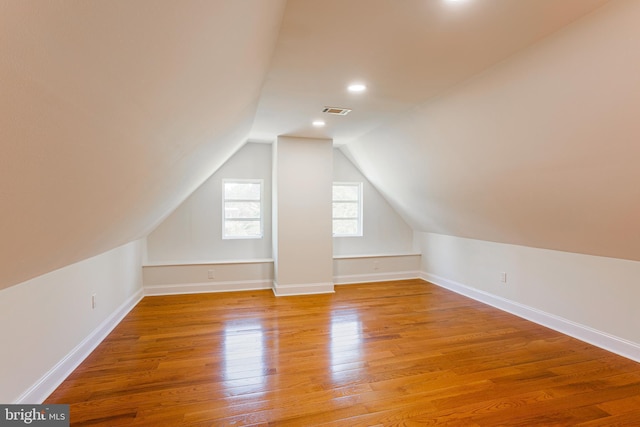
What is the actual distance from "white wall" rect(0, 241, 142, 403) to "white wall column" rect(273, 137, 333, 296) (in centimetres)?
207

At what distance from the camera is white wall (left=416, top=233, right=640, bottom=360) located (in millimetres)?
2717

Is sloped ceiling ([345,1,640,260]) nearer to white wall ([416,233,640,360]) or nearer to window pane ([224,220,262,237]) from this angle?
white wall ([416,233,640,360])

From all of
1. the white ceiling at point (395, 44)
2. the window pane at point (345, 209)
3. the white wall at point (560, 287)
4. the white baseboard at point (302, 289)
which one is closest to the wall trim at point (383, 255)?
the white baseboard at point (302, 289)

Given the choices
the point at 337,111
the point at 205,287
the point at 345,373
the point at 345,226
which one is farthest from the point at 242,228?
the point at 345,373

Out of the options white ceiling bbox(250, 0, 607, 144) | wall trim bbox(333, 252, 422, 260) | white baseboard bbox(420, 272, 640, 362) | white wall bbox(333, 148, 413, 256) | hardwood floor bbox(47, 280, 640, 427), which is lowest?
hardwood floor bbox(47, 280, 640, 427)

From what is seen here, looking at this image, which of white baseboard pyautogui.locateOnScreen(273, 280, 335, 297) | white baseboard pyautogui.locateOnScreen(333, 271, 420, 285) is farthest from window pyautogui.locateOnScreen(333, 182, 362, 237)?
white baseboard pyautogui.locateOnScreen(273, 280, 335, 297)

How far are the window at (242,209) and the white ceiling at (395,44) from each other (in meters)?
2.27

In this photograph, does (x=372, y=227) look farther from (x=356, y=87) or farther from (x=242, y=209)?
(x=356, y=87)

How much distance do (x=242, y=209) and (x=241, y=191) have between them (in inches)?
11.9

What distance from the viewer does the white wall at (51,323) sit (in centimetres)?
182

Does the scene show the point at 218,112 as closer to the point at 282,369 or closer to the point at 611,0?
the point at 282,369

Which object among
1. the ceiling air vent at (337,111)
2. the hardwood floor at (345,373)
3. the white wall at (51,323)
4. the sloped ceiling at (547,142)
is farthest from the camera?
the ceiling air vent at (337,111)

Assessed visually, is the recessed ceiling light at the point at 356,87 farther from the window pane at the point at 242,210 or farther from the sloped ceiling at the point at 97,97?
the window pane at the point at 242,210

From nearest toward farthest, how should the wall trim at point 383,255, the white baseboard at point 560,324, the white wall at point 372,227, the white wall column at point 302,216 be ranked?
the white baseboard at point 560,324 → the white wall column at point 302,216 → the wall trim at point 383,255 → the white wall at point 372,227
